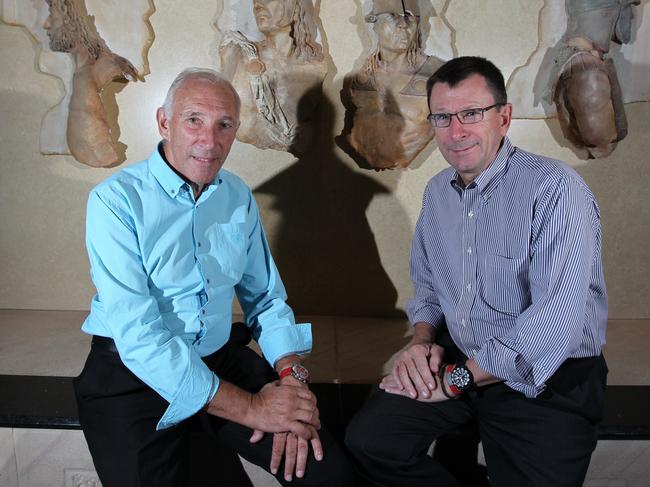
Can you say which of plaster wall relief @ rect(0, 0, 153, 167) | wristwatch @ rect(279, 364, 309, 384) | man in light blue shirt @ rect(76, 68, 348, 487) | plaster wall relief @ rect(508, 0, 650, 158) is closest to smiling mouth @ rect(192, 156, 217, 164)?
man in light blue shirt @ rect(76, 68, 348, 487)

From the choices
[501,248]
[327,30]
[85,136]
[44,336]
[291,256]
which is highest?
[327,30]

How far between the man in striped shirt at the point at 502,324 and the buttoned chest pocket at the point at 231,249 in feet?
1.77

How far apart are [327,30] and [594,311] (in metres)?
1.71

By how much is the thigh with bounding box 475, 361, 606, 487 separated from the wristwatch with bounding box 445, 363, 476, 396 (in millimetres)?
91

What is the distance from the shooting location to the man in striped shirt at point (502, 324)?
4.56 ft

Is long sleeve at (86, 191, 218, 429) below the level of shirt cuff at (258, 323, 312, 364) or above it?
above

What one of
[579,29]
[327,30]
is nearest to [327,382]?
[327,30]

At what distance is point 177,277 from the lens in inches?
59.6

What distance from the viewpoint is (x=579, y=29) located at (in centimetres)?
254

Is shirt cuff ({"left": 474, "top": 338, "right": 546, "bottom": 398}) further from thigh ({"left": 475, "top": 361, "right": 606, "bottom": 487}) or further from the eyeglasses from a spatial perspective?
the eyeglasses

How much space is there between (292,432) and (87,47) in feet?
6.76

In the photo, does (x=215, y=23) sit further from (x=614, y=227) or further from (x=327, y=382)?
(x=614, y=227)

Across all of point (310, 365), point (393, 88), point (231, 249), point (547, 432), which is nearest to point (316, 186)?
point (393, 88)

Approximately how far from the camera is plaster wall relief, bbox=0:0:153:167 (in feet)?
8.53
